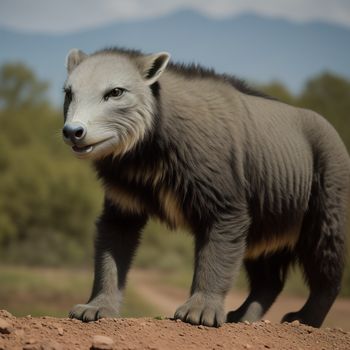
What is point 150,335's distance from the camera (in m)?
4.24

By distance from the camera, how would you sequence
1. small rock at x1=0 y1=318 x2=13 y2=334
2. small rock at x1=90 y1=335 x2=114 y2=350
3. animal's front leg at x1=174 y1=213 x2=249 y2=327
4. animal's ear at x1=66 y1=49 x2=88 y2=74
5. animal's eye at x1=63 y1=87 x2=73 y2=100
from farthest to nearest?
1. animal's ear at x1=66 y1=49 x2=88 y2=74
2. animal's eye at x1=63 y1=87 x2=73 y2=100
3. animal's front leg at x1=174 y1=213 x2=249 y2=327
4. small rock at x1=0 y1=318 x2=13 y2=334
5. small rock at x1=90 y1=335 x2=114 y2=350

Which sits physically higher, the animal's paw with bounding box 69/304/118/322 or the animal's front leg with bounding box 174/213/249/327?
the animal's front leg with bounding box 174/213/249/327

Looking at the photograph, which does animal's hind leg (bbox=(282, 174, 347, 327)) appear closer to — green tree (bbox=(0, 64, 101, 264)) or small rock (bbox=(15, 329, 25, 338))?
small rock (bbox=(15, 329, 25, 338))

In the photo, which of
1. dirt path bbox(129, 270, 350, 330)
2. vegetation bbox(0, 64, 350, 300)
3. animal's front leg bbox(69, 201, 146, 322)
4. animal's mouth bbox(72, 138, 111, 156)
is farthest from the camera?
vegetation bbox(0, 64, 350, 300)

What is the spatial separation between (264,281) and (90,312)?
6.86 ft

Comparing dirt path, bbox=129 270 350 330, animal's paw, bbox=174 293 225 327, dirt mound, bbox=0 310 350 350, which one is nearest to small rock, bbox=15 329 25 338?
dirt mound, bbox=0 310 350 350

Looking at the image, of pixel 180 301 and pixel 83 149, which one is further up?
pixel 83 149

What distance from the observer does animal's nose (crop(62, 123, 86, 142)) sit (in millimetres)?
4414

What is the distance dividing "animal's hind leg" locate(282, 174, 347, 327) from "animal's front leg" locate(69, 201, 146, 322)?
1518 millimetres

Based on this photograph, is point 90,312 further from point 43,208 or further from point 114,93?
point 43,208

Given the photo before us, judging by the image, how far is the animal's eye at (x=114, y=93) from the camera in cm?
476

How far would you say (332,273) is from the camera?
5.92 m

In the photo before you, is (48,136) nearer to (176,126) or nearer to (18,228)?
(18,228)

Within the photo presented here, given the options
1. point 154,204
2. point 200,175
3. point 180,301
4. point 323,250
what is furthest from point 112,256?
point 180,301
